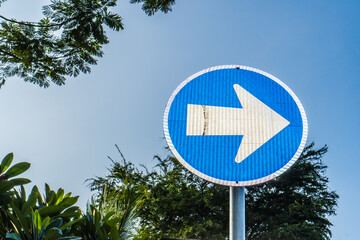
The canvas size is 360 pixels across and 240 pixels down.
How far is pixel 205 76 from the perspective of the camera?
275 cm

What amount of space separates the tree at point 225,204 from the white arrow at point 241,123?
1087 cm

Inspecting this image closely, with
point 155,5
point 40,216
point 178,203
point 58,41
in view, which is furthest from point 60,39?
point 178,203

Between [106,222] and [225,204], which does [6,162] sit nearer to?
[106,222]

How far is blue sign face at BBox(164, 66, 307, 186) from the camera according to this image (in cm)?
246

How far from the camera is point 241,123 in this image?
8.35ft

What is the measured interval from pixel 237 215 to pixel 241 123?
0.67 m

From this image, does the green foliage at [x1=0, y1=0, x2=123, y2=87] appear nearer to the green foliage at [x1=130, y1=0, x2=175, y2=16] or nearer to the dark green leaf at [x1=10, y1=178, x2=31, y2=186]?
the green foliage at [x1=130, y1=0, x2=175, y2=16]

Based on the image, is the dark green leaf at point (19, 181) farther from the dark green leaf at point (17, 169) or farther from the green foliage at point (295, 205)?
the green foliage at point (295, 205)

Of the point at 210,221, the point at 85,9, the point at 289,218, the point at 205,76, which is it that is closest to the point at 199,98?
the point at 205,76

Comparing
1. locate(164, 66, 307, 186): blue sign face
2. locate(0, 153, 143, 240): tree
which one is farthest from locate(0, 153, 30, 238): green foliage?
locate(164, 66, 307, 186): blue sign face

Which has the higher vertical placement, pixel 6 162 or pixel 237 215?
pixel 6 162

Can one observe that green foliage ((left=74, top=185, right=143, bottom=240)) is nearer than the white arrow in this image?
No

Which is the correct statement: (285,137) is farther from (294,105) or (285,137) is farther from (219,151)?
(219,151)

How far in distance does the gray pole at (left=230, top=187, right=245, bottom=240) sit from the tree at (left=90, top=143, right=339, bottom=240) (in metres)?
11.0
